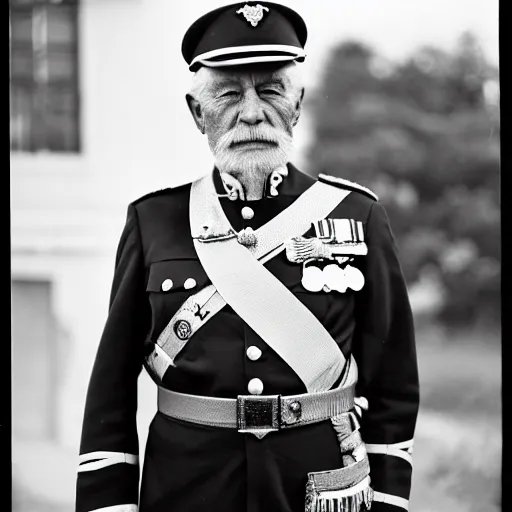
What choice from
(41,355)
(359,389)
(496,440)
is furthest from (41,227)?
(496,440)

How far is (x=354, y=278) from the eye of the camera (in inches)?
70.6

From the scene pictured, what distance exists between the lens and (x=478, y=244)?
88.3 inches

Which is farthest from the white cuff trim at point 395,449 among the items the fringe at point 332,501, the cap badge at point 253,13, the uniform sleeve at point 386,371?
the cap badge at point 253,13

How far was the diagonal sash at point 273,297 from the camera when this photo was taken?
5.68 ft

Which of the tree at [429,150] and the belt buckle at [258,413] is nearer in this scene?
the belt buckle at [258,413]

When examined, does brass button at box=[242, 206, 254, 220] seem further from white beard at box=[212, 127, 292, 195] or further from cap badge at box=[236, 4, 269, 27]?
cap badge at box=[236, 4, 269, 27]

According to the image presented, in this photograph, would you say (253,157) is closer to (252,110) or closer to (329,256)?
(252,110)

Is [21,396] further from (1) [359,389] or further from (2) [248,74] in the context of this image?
(2) [248,74]

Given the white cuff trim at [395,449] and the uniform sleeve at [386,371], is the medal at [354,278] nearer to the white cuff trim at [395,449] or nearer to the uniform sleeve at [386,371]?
the uniform sleeve at [386,371]

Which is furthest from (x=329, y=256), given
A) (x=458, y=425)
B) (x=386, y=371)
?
(x=458, y=425)

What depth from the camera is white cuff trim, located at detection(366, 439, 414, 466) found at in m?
1.83

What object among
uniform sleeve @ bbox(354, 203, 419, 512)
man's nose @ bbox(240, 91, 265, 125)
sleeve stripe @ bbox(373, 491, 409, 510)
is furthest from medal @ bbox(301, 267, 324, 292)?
sleeve stripe @ bbox(373, 491, 409, 510)

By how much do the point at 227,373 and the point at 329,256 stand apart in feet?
1.04

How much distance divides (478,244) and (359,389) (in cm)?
61
